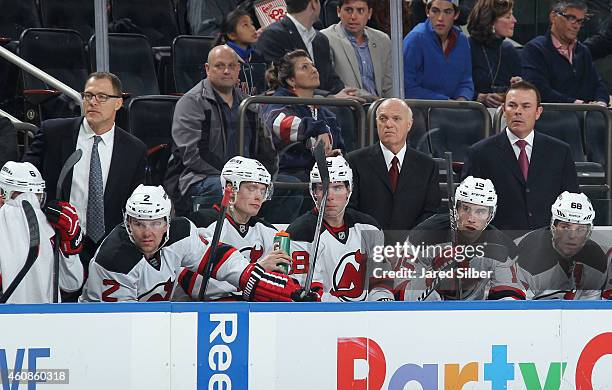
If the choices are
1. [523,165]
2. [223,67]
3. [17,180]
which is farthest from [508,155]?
[17,180]

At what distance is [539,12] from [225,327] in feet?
9.71

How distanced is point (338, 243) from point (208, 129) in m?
1.02

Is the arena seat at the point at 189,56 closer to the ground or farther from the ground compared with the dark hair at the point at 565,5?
closer to the ground

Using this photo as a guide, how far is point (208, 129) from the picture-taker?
5.53 meters

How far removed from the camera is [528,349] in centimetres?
456

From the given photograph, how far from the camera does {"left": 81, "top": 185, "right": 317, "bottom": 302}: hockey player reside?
468 cm

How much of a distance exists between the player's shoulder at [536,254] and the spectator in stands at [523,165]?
23 cm

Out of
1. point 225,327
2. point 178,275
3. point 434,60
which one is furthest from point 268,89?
point 225,327

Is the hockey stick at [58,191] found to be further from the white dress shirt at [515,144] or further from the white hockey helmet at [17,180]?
the white dress shirt at [515,144]

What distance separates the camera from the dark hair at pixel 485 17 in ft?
20.6

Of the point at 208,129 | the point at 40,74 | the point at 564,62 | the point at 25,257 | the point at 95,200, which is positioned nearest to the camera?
the point at 25,257


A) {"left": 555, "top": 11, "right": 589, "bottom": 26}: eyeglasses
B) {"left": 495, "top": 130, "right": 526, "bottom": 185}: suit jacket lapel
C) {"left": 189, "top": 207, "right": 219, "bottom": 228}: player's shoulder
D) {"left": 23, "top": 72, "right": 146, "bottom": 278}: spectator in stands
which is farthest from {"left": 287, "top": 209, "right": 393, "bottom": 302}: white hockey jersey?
{"left": 555, "top": 11, "right": 589, "bottom": 26}: eyeglasses

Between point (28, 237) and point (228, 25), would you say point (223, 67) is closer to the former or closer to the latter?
point (228, 25)

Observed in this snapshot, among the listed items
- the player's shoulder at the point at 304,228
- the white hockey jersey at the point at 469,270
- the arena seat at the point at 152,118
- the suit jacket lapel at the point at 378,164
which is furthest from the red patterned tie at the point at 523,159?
the arena seat at the point at 152,118
